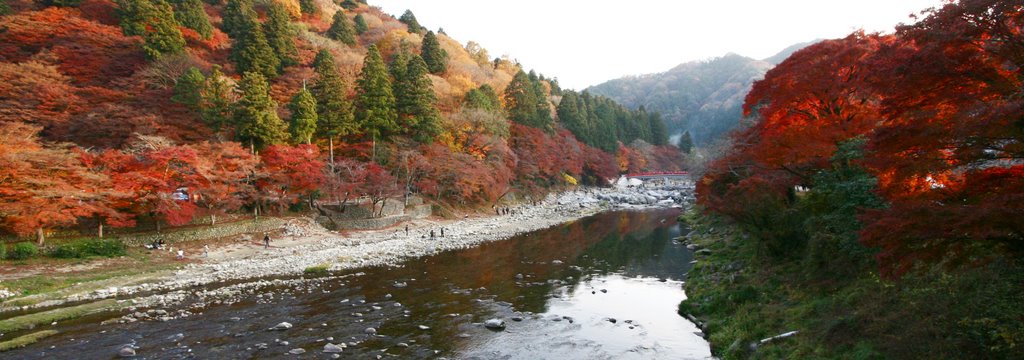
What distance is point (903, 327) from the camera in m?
6.85

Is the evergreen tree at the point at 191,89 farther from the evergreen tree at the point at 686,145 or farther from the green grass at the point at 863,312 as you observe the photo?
the evergreen tree at the point at 686,145

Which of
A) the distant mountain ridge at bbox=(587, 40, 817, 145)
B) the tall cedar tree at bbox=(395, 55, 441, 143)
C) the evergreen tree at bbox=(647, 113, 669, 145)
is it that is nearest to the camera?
the tall cedar tree at bbox=(395, 55, 441, 143)

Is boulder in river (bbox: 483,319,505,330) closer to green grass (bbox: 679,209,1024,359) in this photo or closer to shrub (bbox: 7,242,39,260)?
green grass (bbox: 679,209,1024,359)

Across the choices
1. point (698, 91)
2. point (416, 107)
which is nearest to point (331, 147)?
point (416, 107)

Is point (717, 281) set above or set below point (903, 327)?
below

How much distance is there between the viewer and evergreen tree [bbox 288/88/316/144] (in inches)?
1080

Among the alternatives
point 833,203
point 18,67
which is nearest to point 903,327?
point 833,203

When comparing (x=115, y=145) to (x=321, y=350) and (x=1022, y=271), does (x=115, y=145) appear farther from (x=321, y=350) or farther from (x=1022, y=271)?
(x=1022, y=271)

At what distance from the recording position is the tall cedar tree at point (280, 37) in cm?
3569

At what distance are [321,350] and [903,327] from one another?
10825 mm

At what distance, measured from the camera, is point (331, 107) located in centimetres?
2998

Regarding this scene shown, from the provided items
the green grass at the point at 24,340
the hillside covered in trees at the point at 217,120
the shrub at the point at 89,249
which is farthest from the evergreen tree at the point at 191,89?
the green grass at the point at 24,340

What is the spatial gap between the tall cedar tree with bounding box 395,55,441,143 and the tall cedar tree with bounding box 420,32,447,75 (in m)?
11.3

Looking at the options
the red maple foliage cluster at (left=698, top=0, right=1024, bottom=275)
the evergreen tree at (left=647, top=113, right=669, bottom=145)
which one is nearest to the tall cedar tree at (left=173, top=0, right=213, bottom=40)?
the red maple foliage cluster at (left=698, top=0, right=1024, bottom=275)
